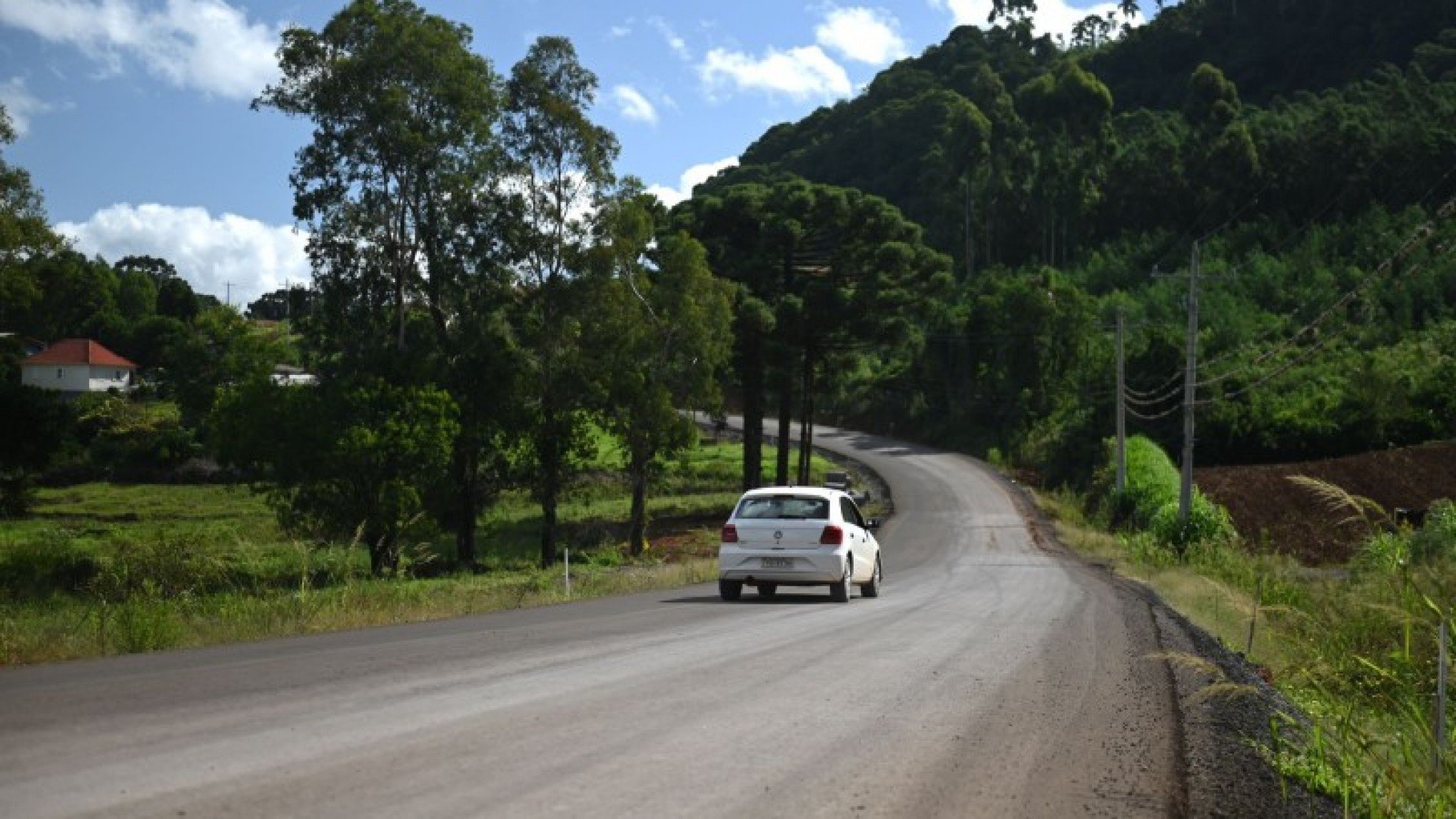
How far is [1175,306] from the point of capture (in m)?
94.6

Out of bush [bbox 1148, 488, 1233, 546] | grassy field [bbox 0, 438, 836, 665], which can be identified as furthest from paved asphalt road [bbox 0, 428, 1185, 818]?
bush [bbox 1148, 488, 1233, 546]

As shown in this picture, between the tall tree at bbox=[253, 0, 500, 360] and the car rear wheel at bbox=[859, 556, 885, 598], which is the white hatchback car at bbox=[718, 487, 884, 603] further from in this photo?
the tall tree at bbox=[253, 0, 500, 360]

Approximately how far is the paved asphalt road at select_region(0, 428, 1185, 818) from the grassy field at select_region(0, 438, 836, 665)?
7.69 feet

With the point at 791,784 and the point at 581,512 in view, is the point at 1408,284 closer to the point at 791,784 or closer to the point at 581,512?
the point at 581,512

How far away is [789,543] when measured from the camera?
71.4ft

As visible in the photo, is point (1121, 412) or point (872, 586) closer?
point (872, 586)

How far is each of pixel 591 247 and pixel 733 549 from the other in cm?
2896

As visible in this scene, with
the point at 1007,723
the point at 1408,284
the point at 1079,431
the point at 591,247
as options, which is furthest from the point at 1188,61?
the point at 1007,723

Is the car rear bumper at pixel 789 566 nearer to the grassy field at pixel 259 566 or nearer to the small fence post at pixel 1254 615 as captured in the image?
the grassy field at pixel 259 566

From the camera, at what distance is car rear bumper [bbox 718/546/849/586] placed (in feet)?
71.2

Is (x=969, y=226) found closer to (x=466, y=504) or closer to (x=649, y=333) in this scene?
(x=649, y=333)

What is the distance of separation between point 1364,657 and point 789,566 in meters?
12.1

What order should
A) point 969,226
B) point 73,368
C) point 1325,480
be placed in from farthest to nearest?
point 969,226
point 73,368
point 1325,480

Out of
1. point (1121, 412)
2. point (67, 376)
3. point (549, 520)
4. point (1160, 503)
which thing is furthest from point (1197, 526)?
point (67, 376)
